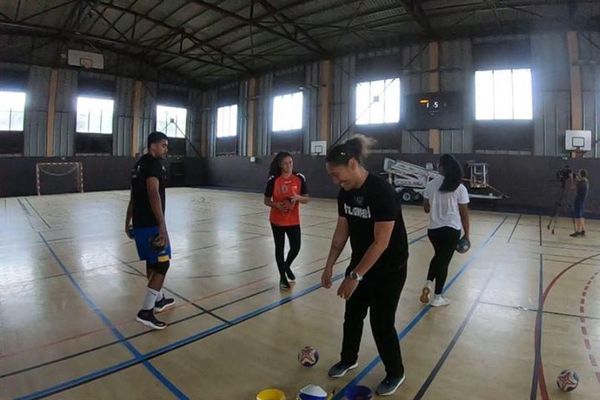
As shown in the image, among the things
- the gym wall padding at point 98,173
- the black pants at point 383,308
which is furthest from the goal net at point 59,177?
the black pants at point 383,308

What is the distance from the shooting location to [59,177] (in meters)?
21.8

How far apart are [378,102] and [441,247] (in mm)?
15676

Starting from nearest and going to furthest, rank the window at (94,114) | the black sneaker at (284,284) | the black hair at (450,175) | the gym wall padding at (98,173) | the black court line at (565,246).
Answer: the black hair at (450,175), the black sneaker at (284,284), the black court line at (565,246), the gym wall padding at (98,173), the window at (94,114)

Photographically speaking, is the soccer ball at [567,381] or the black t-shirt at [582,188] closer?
the soccer ball at [567,381]

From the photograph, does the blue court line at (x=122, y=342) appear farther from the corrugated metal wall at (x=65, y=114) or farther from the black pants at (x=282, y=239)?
the corrugated metal wall at (x=65, y=114)

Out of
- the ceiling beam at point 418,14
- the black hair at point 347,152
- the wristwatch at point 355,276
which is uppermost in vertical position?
the ceiling beam at point 418,14

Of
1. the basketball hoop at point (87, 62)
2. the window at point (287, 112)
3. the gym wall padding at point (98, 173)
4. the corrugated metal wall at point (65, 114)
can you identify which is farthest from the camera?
the window at point (287, 112)

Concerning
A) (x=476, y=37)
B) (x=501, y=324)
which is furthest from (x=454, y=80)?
(x=501, y=324)

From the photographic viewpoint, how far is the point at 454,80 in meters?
16.5

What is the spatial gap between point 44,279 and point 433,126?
1580 cm

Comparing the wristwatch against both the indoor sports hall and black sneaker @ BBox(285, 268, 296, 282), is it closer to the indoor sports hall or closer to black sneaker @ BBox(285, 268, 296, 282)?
the indoor sports hall

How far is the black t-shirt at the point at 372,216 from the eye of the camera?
2.29 metres

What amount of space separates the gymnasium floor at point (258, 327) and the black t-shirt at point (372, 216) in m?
1.07

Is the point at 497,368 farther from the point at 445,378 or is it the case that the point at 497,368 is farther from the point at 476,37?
the point at 476,37
